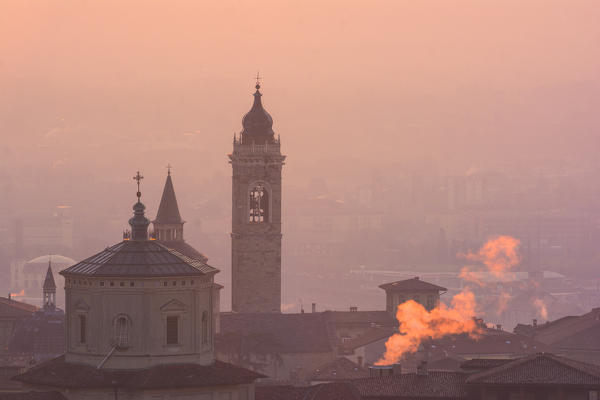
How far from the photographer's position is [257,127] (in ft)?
461

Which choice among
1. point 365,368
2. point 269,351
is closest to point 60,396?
→ point 365,368

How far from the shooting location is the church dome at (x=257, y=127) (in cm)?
13988

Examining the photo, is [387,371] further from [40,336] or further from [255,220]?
[255,220]

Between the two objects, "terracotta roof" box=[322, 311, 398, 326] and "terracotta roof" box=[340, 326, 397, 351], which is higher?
"terracotta roof" box=[322, 311, 398, 326]

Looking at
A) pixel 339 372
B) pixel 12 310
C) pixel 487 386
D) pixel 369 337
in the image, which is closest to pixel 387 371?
pixel 339 372

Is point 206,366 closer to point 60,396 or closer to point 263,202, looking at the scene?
point 60,396

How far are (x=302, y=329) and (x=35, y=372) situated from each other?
7052 cm

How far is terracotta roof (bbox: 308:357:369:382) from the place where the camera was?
102750 mm

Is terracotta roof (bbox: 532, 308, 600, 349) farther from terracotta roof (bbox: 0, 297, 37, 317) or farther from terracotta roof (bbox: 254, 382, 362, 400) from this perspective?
terracotta roof (bbox: 254, 382, 362, 400)

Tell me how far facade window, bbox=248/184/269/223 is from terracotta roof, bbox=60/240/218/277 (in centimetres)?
7844

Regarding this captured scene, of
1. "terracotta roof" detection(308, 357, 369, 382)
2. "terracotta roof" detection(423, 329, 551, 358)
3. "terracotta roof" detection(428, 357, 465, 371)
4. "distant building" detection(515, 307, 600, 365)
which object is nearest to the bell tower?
"terracotta roof" detection(423, 329, 551, 358)

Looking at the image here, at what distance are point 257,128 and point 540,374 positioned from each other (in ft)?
241

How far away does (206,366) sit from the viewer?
196ft

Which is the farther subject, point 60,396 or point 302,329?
point 302,329
